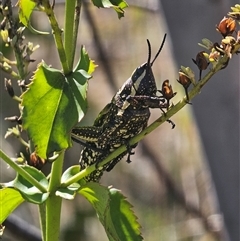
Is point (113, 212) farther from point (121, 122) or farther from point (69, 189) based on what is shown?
point (121, 122)

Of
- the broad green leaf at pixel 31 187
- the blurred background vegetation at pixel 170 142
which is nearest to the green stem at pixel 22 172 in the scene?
the broad green leaf at pixel 31 187

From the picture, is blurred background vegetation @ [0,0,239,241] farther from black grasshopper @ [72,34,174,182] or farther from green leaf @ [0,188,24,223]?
green leaf @ [0,188,24,223]

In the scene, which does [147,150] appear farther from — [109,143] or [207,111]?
[109,143]

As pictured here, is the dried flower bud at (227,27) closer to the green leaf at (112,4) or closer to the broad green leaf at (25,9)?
the green leaf at (112,4)

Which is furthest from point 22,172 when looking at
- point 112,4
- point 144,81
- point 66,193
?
point 144,81

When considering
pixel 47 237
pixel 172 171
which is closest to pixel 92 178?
pixel 47 237

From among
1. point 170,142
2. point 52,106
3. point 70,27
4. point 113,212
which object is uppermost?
point 70,27

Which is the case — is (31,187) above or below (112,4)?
below
